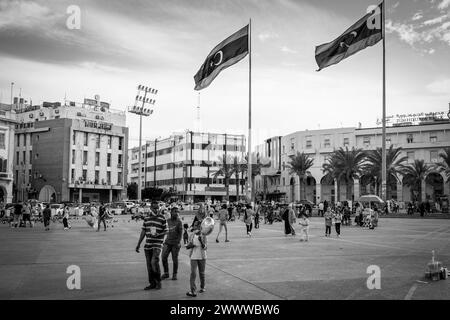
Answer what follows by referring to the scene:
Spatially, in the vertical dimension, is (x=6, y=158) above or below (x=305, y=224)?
above

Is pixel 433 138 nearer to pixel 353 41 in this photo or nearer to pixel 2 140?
pixel 353 41

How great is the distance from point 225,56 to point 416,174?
5352cm

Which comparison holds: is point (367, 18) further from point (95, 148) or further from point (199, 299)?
point (95, 148)

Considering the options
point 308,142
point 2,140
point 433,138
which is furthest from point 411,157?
point 2,140

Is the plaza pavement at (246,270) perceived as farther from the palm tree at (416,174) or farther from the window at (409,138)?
the window at (409,138)

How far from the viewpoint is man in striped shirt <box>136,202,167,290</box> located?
33.1 feet

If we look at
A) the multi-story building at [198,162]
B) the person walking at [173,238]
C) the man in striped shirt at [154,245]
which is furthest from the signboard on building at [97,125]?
the man in striped shirt at [154,245]

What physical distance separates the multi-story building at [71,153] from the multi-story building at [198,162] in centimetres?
1713

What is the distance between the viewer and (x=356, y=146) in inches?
3332

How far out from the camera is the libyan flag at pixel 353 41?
2728 centimetres

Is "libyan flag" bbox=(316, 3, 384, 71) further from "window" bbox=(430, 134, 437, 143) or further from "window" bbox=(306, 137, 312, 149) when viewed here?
"window" bbox=(306, 137, 312, 149)

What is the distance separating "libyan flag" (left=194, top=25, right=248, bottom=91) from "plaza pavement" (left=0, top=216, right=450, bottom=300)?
42.7ft

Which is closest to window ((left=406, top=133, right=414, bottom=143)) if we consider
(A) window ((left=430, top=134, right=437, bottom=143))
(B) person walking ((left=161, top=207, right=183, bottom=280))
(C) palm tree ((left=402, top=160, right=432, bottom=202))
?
(A) window ((left=430, top=134, right=437, bottom=143))
